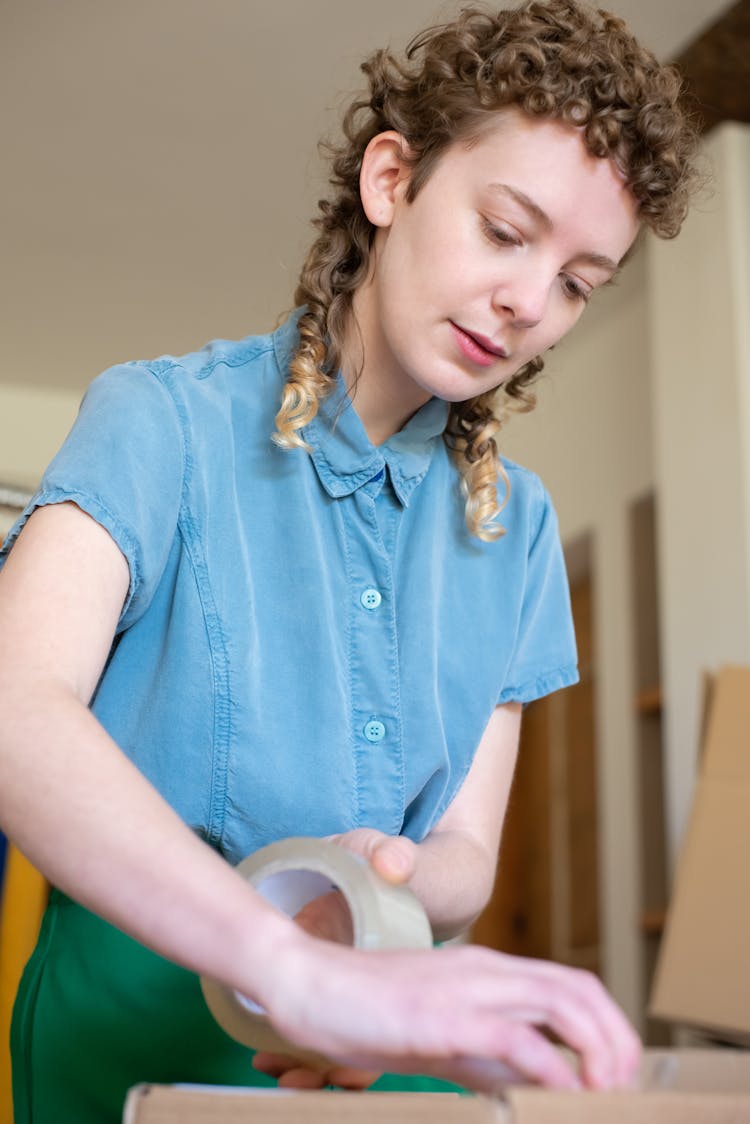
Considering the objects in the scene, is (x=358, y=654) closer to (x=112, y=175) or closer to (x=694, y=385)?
(x=694, y=385)

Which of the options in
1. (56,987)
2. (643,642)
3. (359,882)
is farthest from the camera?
(643,642)

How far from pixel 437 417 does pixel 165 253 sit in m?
2.91

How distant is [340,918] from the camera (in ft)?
2.19

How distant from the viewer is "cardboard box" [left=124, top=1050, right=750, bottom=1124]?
42 cm

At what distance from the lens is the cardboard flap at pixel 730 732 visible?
79.1 inches

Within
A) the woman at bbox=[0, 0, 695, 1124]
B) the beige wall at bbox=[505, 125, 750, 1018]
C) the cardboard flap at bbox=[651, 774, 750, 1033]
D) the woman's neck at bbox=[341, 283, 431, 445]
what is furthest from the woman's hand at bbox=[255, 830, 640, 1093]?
the beige wall at bbox=[505, 125, 750, 1018]

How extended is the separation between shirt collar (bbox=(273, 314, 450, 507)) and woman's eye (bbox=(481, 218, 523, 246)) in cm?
15

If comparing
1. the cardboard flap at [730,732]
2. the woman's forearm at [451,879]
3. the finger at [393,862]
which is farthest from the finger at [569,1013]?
Result: the cardboard flap at [730,732]

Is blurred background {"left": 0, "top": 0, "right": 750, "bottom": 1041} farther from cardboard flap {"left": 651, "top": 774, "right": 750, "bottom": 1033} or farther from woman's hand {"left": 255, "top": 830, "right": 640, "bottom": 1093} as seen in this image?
woman's hand {"left": 255, "top": 830, "right": 640, "bottom": 1093}

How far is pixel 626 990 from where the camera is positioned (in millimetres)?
3100

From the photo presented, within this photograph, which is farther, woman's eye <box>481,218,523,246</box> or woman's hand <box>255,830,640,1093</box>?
woman's eye <box>481,218,523,246</box>

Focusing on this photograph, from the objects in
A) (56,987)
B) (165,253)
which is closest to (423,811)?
(56,987)

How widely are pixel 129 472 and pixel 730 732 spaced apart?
4.78ft

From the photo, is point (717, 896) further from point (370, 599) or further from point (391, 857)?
point (391, 857)
